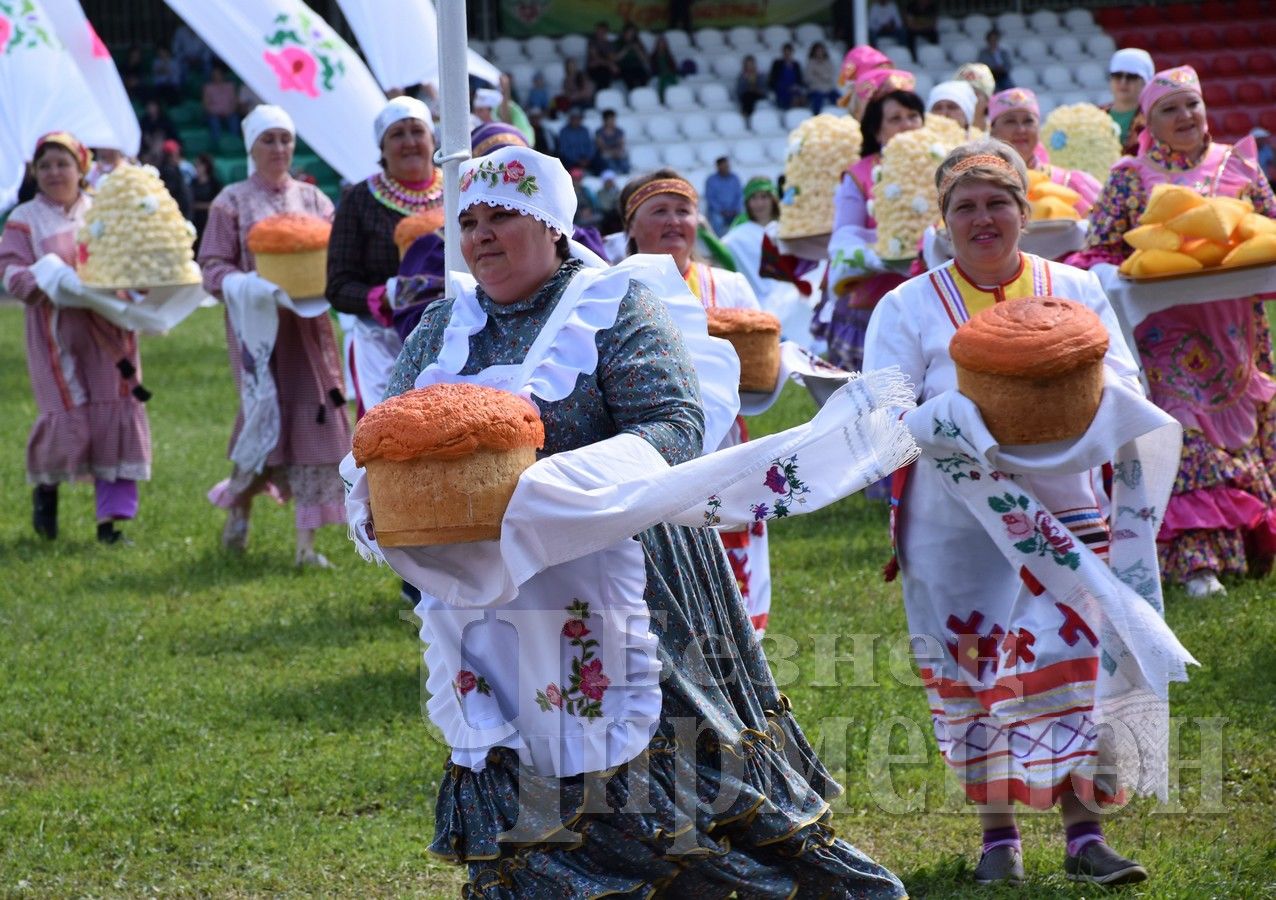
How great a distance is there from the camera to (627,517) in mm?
3473

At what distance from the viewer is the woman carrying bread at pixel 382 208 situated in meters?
7.09

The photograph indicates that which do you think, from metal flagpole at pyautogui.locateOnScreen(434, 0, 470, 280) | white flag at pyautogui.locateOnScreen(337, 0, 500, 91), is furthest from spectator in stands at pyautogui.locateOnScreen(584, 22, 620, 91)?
metal flagpole at pyautogui.locateOnScreen(434, 0, 470, 280)

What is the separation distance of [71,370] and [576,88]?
692 inches

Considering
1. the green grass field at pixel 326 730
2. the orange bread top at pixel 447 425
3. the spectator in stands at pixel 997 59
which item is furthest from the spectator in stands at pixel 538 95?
the orange bread top at pixel 447 425

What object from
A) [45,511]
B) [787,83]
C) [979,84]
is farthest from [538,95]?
[45,511]

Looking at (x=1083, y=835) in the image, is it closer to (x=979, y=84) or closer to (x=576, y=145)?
(x=979, y=84)

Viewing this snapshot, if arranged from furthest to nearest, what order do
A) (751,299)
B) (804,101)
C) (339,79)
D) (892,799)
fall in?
1. (804,101)
2. (339,79)
3. (751,299)
4. (892,799)

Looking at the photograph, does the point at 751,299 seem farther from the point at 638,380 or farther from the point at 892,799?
the point at 638,380

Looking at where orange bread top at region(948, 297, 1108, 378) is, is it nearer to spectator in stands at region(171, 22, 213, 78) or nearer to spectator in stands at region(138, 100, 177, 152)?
spectator in stands at region(138, 100, 177, 152)

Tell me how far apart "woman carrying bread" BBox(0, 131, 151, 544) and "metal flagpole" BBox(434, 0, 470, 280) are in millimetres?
5269

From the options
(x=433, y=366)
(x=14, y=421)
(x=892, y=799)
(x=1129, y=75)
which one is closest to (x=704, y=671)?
(x=433, y=366)

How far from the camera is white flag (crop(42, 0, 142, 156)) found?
45.8 feet

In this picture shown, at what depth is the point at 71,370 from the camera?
9547mm

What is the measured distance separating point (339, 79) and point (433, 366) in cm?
844
